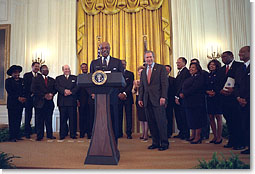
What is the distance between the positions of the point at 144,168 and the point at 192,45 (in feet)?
11.3

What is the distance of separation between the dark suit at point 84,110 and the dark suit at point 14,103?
3.43 feet

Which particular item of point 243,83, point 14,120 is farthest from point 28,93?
point 243,83

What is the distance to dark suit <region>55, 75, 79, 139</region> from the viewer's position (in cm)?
424

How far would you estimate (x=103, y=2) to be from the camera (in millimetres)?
5555

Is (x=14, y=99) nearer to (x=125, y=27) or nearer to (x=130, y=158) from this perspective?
(x=130, y=158)

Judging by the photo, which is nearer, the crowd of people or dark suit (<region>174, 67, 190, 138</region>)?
the crowd of people

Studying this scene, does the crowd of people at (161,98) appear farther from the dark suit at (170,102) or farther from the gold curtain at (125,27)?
the gold curtain at (125,27)

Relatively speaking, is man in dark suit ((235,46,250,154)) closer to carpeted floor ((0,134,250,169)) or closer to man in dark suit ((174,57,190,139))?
carpeted floor ((0,134,250,169))

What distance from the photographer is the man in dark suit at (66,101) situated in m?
4.23

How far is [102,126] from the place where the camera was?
2.35 meters

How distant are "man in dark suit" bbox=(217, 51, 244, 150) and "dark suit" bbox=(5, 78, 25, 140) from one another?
3327 millimetres

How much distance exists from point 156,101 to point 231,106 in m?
1.01

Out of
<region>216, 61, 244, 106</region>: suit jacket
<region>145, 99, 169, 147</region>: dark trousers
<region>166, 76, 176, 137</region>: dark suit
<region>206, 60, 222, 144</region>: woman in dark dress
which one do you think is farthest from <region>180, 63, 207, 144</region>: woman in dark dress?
<region>166, 76, 176, 137</region>: dark suit

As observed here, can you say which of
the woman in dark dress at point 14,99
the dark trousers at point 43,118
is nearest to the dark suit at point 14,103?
the woman in dark dress at point 14,99
